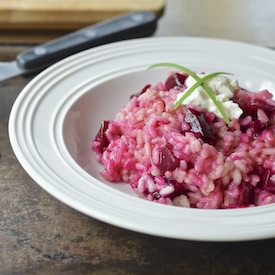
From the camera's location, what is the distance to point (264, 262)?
1544 mm

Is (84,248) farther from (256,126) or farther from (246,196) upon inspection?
(256,126)

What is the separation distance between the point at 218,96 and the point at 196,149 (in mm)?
237

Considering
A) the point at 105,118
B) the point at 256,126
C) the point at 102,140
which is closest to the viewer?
the point at 256,126

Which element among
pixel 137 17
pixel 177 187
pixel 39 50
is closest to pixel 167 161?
pixel 177 187

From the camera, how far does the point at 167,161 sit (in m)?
1.68

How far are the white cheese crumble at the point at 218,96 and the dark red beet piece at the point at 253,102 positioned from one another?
0.03 meters

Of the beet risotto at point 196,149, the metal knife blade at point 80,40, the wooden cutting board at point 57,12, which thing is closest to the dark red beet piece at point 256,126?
the beet risotto at point 196,149

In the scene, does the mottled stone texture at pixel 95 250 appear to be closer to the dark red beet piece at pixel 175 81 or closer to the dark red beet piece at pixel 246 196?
the dark red beet piece at pixel 246 196

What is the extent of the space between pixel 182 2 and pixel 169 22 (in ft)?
0.87

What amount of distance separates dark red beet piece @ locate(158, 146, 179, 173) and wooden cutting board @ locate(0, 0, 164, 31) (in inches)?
49.2

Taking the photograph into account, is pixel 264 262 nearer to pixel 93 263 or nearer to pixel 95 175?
pixel 93 263

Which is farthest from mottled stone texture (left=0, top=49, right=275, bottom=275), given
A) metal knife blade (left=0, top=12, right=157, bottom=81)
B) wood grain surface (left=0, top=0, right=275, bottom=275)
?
metal knife blade (left=0, top=12, right=157, bottom=81)

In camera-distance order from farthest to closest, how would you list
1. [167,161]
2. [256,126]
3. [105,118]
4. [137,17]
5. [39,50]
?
[137,17] < [39,50] < [105,118] < [256,126] < [167,161]

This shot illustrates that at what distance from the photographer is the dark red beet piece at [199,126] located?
5.60ft
